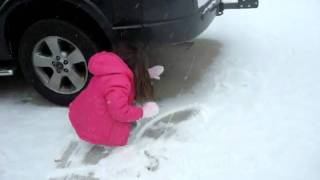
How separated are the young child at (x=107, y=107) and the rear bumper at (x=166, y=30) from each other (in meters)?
0.29

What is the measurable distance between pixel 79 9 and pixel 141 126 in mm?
1096

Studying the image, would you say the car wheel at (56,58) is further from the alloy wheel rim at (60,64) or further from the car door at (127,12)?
the car door at (127,12)

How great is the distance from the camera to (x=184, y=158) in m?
3.17

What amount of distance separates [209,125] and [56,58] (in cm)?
144

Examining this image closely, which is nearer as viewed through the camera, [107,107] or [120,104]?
[120,104]

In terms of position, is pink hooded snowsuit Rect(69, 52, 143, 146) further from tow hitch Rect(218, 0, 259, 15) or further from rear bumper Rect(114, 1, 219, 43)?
tow hitch Rect(218, 0, 259, 15)

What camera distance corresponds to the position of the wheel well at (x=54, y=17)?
374 centimetres

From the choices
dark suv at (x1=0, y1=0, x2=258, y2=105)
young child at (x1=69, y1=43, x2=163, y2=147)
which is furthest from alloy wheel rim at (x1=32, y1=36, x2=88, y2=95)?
young child at (x1=69, y1=43, x2=163, y2=147)

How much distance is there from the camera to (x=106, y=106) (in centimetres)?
322

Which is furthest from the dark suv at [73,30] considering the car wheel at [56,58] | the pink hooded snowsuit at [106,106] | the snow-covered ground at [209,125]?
the pink hooded snowsuit at [106,106]

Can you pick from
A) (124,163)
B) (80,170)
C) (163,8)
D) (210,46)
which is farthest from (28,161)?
(210,46)

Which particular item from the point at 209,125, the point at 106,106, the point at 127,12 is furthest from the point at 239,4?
the point at 106,106

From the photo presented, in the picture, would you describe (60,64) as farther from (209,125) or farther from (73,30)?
(209,125)

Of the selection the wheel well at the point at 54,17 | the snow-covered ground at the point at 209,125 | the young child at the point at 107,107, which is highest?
the wheel well at the point at 54,17
